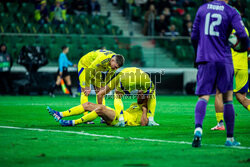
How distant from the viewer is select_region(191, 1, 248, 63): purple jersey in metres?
6.98

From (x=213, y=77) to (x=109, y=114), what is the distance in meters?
3.28

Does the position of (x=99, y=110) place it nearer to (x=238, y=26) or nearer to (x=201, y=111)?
(x=201, y=111)

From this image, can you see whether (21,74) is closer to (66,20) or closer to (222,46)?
(66,20)

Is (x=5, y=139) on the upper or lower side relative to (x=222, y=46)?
lower

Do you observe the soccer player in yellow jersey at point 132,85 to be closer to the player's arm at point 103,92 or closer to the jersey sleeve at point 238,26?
the player's arm at point 103,92

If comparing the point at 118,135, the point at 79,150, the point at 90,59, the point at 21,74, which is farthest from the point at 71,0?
the point at 79,150

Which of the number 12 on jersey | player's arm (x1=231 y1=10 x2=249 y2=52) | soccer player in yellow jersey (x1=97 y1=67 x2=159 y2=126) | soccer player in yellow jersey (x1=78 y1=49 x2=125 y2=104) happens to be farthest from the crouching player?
player's arm (x1=231 y1=10 x2=249 y2=52)

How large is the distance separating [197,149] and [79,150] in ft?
5.23

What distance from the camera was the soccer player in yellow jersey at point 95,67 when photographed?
10.4 m

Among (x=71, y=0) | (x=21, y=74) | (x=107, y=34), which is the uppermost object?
(x=71, y=0)

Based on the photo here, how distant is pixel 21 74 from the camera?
22.2 metres

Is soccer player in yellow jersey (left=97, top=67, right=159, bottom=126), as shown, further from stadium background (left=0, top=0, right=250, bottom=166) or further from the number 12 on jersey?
the number 12 on jersey

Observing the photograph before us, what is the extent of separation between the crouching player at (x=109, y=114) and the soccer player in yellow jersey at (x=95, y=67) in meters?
0.74

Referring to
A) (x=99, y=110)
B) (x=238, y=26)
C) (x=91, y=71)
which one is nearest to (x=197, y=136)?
(x=238, y=26)
